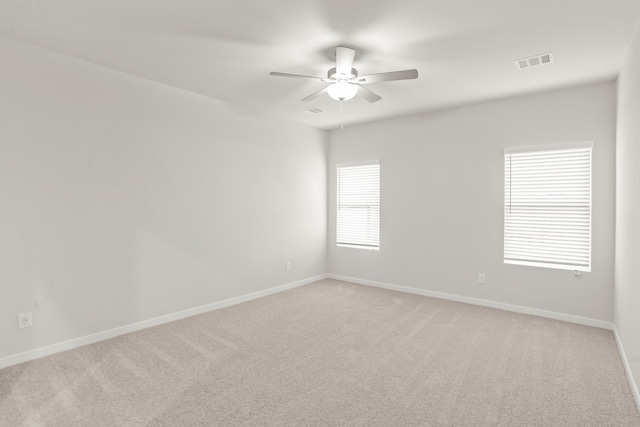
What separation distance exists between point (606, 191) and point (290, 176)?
13.0ft

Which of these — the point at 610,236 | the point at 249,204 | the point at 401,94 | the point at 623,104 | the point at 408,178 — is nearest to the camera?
the point at 623,104

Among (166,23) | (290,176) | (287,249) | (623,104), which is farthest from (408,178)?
(166,23)

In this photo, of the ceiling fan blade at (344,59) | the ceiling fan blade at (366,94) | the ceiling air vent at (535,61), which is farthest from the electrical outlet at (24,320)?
the ceiling air vent at (535,61)

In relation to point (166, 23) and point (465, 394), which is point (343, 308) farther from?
point (166, 23)

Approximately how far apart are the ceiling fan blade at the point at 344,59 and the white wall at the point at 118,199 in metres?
2.02

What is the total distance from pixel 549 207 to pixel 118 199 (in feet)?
15.6

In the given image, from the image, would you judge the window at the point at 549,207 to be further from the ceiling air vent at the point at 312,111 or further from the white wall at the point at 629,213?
the ceiling air vent at the point at 312,111

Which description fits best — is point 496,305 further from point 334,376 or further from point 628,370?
point 334,376

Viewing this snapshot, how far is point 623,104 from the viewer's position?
123 inches

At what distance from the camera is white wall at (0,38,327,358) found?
9.53 ft

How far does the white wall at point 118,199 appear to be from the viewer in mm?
2904

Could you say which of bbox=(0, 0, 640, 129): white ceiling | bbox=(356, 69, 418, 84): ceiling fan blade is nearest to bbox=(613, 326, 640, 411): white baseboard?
bbox=(0, 0, 640, 129): white ceiling

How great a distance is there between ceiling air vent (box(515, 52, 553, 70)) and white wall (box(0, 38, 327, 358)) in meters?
3.22

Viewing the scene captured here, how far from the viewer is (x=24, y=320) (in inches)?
115
